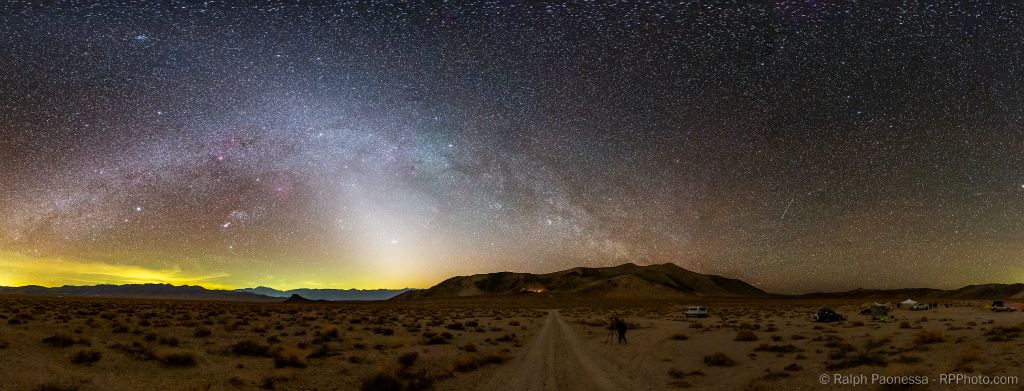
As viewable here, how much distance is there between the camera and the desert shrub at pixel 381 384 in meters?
12.6

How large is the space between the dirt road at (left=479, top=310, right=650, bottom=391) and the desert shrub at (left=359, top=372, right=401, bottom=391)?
2.24 m

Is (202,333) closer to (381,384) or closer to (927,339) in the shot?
(381,384)

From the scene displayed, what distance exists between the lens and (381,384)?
1278 centimetres

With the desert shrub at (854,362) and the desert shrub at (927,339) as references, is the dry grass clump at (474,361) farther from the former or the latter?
the desert shrub at (927,339)

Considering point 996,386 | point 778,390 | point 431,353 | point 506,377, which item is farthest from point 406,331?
point 996,386

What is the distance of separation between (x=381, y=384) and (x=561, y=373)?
5.18 metres

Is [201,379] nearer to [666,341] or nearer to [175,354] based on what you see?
[175,354]

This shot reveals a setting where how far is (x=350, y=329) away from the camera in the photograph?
30.1m

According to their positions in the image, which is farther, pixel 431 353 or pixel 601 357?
pixel 431 353

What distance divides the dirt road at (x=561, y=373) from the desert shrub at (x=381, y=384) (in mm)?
2240

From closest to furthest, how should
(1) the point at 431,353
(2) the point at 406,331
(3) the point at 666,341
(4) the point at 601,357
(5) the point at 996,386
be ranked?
(5) the point at 996,386
(4) the point at 601,357
(1) the point at 431,353
(3) the point at 666,341
(2) the point at 406,331

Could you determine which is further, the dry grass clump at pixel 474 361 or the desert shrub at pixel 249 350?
the desert shrub at pixel 249 350

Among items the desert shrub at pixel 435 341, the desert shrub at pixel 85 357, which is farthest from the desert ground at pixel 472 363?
the desert shrub at pixel 435 341

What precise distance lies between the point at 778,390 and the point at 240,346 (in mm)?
17831
